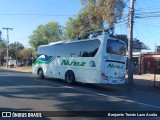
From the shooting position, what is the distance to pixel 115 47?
65.8 feet

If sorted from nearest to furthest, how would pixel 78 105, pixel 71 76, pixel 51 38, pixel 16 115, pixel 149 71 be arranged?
1. pixel 16 115
2. pixel 78 105
3. pixel 71 76
4. pixel 149 71
5. pixel 51 38

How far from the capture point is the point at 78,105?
40.0 feet

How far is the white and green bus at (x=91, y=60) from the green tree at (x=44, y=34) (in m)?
69.4

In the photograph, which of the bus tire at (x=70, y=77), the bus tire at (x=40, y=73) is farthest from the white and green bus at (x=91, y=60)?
the bus tire at (x=40, y=73)

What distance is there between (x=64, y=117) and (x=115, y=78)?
10609mm

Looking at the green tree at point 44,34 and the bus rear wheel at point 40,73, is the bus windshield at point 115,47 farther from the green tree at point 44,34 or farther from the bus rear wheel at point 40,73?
the green tree at point 44,34

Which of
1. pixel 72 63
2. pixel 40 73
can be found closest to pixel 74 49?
pixel 72 63

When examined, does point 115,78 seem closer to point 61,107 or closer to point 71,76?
point 71,76

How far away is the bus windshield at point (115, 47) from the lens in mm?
19750

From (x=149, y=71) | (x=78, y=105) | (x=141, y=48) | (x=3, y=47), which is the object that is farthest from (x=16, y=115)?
(x=3, y=47)

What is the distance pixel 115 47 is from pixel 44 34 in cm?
7611

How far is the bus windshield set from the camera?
1975 centimetres

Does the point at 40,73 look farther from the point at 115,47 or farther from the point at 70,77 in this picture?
the point at 115,47

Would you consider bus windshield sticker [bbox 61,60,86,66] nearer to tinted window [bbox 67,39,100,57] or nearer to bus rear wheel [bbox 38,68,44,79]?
tinted window [bbox 67,39,100,57]
